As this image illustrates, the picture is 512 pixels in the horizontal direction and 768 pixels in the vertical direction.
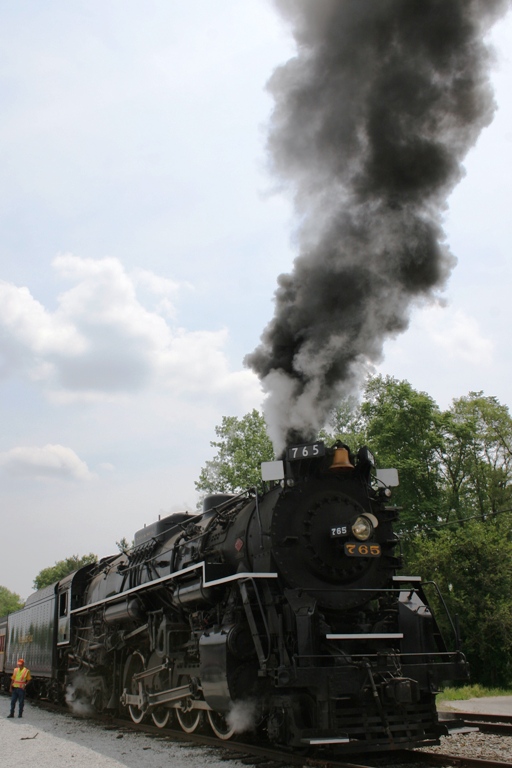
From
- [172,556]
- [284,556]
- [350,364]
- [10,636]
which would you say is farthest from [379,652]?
[10,636]

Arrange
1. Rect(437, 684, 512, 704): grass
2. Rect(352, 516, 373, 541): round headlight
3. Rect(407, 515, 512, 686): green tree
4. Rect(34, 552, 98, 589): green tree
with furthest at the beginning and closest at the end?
1. Rect(34, 552, 98, 589): green tree
2. Rect(407, 515, 512, 686): green tree
3. Rect(437, 684, 512, 704): grass
4. Rect(352, 516, 373, 541): round headlight

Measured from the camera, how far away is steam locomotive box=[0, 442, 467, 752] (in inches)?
278

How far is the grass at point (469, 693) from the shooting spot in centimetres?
1708

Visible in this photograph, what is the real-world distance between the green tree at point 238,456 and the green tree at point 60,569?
46573mm

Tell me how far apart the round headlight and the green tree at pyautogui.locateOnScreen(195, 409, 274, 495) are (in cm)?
2689

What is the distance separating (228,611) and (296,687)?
1343 mm

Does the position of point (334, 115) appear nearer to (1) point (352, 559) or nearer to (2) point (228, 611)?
(1) point (352, 559)

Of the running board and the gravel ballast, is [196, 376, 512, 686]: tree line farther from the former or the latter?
the running board

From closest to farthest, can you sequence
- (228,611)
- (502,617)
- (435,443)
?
(228,611)
(502,617)
(435,443)

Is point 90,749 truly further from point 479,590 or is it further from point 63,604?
point 479,590

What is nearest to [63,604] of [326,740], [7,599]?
[326,740]

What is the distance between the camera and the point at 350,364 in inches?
431

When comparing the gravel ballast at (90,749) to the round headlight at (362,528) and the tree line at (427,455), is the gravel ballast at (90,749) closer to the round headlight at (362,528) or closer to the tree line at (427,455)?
the round headlight at (362,528)

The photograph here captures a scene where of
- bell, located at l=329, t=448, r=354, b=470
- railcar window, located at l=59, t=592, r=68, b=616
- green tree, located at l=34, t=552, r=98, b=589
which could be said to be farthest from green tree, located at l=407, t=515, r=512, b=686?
green tree, located at l=34, t=552, r=98, b=589
